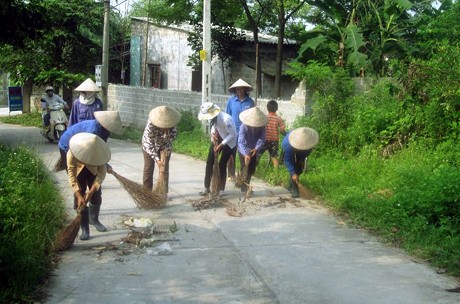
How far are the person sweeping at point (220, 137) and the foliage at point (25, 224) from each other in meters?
2.14

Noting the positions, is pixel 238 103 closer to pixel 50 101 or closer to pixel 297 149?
pixel 297 149

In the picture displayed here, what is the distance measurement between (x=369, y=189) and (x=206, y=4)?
6.67 m

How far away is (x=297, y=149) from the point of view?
8.27 m

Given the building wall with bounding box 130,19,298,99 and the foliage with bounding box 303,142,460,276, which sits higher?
the building wall with bounding box 130,19,298,99

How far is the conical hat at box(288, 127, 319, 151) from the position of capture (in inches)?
324

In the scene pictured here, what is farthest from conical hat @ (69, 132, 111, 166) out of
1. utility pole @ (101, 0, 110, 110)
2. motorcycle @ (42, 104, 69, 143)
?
utility pole @ (101, 0, 110, 110)

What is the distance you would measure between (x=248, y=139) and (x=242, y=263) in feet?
10.7

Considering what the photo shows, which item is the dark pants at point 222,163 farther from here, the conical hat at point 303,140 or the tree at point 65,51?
the tree at point 65,51

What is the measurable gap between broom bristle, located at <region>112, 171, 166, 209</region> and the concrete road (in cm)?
11

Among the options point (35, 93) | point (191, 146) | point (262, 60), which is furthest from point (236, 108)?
point (35, 93)

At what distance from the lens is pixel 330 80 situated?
11.5m

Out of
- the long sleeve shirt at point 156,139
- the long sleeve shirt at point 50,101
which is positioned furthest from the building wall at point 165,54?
the long sleeve shirt at point 156,139

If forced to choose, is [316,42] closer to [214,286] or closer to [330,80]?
[330,80]

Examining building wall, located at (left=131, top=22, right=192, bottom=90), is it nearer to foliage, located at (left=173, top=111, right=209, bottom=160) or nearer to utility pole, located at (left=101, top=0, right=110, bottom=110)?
utility pole, located at (left=101, top=0, right=110, bottom=110)
